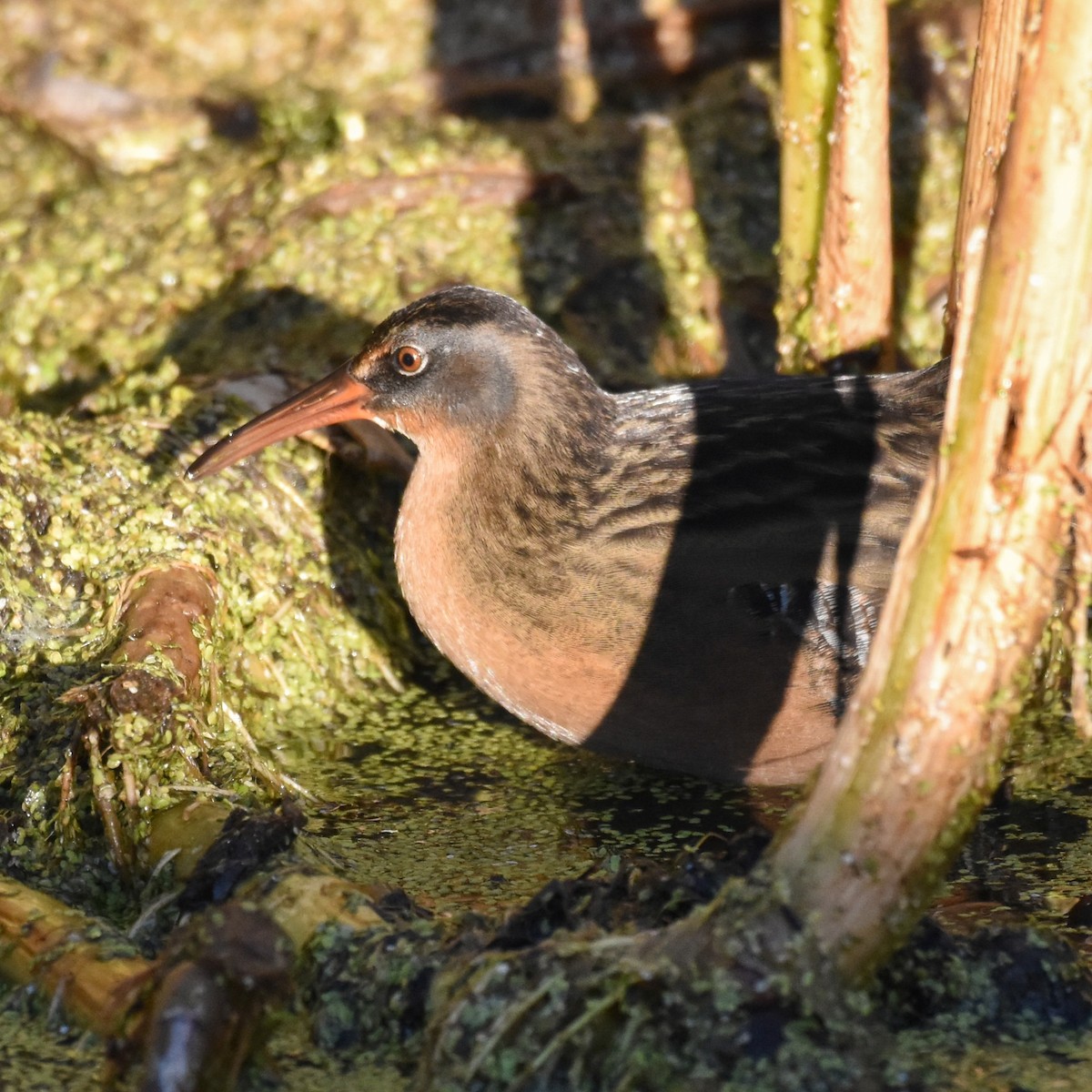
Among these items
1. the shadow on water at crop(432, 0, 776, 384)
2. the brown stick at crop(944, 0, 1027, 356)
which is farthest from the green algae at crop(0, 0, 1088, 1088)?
the brown stick at crop(944, 0, 1027, 356)

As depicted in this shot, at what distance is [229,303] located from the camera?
5.08 metres

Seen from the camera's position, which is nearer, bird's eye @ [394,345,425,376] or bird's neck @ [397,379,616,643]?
bird's neck @ [397,379,616,643]

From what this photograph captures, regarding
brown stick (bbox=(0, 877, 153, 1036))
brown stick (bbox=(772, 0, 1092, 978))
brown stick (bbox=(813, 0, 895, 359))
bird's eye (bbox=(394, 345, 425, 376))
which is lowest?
brown stick (bbox=(0, 877, 153, 1036))

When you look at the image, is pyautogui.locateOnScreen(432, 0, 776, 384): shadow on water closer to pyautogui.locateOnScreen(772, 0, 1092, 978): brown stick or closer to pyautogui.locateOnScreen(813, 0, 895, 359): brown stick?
pyautogui.locateOnScreen(813, 0, 895, 359): brown stick

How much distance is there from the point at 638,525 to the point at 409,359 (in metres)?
0.74

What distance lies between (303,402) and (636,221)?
5.69 feet

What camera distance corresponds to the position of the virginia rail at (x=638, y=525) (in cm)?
348

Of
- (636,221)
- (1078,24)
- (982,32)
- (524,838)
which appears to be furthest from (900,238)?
(1078,24)

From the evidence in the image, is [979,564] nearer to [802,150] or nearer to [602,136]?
[802,150]

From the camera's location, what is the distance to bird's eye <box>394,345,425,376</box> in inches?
152

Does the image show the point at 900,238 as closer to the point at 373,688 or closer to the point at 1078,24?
the point at 373,688

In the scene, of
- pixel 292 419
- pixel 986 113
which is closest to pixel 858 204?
pixel 986 113

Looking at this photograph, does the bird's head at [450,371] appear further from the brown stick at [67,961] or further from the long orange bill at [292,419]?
the brown stick at [67,961]

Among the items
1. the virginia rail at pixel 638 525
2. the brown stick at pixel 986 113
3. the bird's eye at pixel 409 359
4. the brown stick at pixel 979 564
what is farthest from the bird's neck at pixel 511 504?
the brown stick at pixel 979 564
